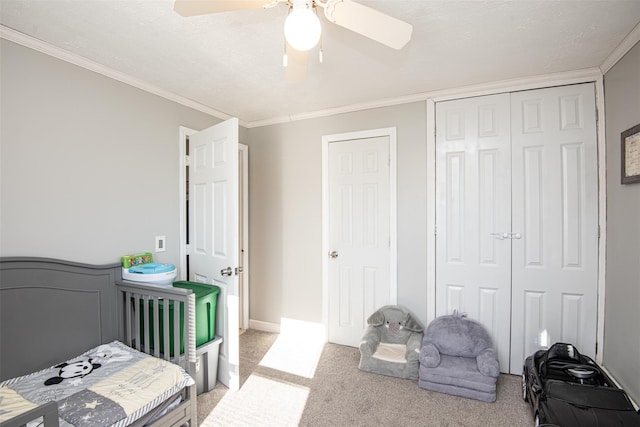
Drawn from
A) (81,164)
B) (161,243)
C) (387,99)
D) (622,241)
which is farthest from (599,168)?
(81,164)

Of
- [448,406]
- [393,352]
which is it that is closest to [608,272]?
[448,406]

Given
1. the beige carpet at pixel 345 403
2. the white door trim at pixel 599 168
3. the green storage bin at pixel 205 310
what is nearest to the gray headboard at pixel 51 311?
the green storage bin at pixel 205 310

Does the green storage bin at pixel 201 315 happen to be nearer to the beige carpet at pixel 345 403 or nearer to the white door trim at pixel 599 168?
the beige carpet at pixel 345 403

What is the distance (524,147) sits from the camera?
2.43m

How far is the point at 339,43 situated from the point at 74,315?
2408mm

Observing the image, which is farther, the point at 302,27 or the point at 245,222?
the point at 245,222

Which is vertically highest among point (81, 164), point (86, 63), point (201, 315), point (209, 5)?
point (86, 63)

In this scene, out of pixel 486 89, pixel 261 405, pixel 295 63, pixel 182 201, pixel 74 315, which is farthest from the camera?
pixel 182 201

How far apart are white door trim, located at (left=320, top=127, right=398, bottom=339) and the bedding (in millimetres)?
1661

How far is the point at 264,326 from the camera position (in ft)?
11.5

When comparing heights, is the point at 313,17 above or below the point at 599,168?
above

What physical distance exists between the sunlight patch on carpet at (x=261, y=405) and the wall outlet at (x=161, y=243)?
1.27 metres

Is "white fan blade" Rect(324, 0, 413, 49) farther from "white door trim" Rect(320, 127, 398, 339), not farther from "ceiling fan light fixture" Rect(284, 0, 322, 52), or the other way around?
"white door trim" Rect(320, 127, 398, 339)

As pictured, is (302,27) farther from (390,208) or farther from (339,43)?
(390,208)
